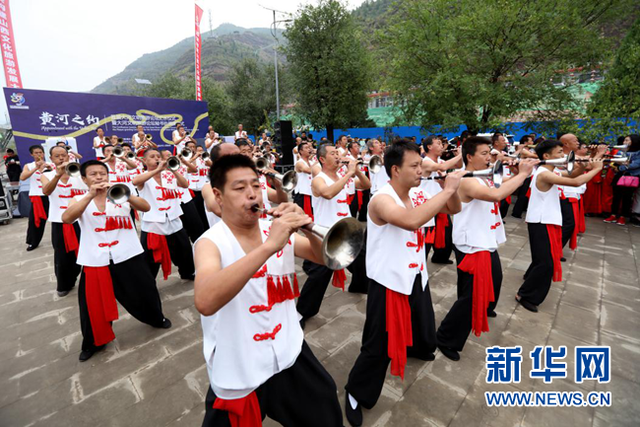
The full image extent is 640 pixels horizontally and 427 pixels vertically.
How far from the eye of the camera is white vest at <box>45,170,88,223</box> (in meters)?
5.21

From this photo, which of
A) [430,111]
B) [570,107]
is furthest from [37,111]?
[570,107]

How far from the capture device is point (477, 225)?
336 centimetres

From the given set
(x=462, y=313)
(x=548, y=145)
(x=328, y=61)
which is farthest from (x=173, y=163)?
(x=328, y=61)

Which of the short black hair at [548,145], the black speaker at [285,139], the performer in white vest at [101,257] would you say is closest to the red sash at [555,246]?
the short black hair at [548,145]

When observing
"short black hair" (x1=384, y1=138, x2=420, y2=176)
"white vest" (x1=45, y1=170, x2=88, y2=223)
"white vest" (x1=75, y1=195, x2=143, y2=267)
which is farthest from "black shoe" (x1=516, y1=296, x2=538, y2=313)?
"white vest" (x1=45, y1=170, x2=88, y2=223)

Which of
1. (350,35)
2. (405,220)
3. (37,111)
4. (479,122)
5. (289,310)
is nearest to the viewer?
(289,310)

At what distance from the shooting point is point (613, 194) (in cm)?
894

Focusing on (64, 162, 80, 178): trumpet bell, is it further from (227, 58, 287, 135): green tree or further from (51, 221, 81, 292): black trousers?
(227, 58, 287, 135): green tree

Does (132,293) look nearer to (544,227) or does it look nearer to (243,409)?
(243,409)

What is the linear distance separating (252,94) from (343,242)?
40916mm

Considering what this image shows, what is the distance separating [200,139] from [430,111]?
43.3ft

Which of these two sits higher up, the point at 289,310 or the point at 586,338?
the point at 289,310

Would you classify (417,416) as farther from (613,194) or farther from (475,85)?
(475,85)

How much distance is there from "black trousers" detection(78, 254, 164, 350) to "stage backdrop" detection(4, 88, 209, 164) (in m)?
12.1
